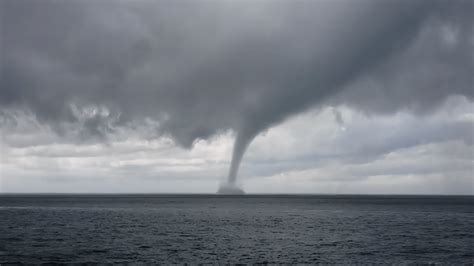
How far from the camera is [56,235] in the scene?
72188mm

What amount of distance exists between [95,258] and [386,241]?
144 feet

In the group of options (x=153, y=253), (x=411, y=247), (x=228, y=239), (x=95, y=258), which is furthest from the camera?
(x=228, y=239)

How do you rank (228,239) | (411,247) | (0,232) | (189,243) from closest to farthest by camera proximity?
1. (411,247)
2. (189,243)
3. (228,239)
4. (0,232)

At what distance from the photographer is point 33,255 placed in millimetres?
50812

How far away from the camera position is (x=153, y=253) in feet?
178

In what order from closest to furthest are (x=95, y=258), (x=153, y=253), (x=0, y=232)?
(x=95, y=258) → (x=153, y=253) → (x=0, y=232)

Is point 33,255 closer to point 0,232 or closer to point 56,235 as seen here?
point 56,235

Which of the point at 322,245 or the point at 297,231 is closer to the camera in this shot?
the point at 322,245

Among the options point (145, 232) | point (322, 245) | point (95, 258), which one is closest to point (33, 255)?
point (95, 258)

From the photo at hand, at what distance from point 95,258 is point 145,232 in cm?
3026

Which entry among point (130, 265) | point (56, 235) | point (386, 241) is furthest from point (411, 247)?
point (56, 235)

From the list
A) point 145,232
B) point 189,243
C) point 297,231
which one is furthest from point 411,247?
point 145,232

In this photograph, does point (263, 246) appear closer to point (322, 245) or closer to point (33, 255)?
point (322, 245)

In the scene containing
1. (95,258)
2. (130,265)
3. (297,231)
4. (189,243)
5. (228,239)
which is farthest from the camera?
(297,231)
